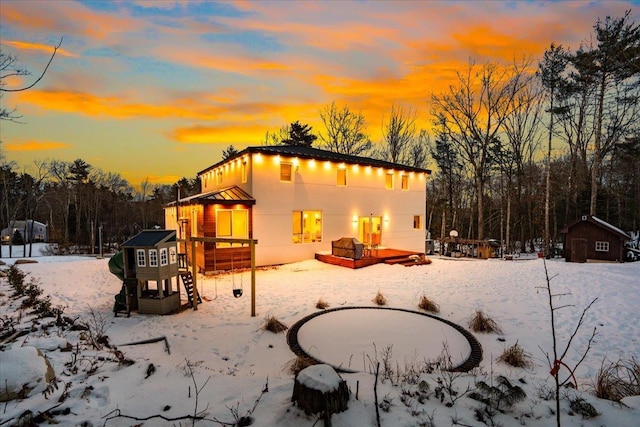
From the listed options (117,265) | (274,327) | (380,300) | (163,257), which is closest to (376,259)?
(380,300)

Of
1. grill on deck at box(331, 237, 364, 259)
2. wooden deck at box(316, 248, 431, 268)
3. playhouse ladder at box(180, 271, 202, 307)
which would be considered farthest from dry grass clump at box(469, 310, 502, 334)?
playhouse ladder at box(180, 271, 202, 307)

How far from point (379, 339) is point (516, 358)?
242 centimetres

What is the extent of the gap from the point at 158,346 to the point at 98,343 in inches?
41.0

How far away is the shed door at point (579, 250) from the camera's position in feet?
47.9

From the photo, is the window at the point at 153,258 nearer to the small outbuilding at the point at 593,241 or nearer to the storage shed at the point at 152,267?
the storage shed at the point at 152,267

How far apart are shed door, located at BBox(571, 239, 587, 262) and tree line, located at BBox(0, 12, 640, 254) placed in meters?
5.93

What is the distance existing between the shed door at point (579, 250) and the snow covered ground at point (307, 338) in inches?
82.8

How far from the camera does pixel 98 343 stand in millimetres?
5117

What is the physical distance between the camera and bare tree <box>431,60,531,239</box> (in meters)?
21.5

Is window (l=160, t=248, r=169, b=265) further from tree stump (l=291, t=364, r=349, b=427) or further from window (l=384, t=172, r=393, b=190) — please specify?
window (l=384, t=172, r=393, b=190)

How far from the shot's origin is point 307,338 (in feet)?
20.3

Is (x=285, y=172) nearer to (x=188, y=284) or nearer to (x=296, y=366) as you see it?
(x=188, y=284)

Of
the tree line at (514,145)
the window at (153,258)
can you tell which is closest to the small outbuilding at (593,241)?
the tree line at (514,145)

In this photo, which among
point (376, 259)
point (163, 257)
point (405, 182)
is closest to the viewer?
point (163, 257)
